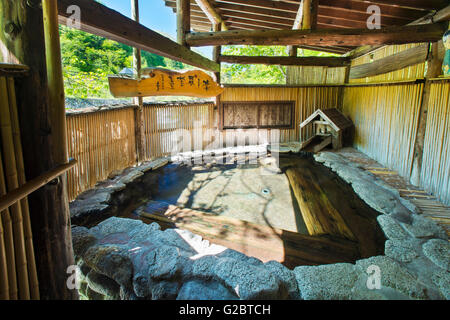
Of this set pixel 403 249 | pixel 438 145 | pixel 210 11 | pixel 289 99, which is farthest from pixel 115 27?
pixel 289 99

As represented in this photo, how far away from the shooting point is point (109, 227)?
11.1 feet

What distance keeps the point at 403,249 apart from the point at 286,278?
5.25 ft

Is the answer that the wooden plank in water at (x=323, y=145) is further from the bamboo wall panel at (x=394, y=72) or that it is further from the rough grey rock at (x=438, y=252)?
the rough grey rock at (x=438, y=252)

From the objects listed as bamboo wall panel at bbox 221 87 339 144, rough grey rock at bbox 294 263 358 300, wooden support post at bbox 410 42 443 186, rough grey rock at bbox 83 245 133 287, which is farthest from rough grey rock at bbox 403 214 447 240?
bamboo wall panel at bbox 221 87 339 144

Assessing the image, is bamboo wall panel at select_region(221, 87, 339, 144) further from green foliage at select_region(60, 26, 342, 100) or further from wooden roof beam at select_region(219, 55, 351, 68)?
green foliage at select_region(60, 26, 342, 100)

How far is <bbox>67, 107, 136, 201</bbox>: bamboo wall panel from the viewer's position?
4438 millimetres

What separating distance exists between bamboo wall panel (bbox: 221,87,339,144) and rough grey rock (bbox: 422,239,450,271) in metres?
7.06

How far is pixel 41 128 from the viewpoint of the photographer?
1.78 meters

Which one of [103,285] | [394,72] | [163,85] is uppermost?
[394,72]

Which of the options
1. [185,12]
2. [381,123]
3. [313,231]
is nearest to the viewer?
[313,231]

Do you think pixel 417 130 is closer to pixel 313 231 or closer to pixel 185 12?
pixel 313 231

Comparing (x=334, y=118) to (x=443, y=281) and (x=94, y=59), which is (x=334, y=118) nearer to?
(x=443, y=281)
